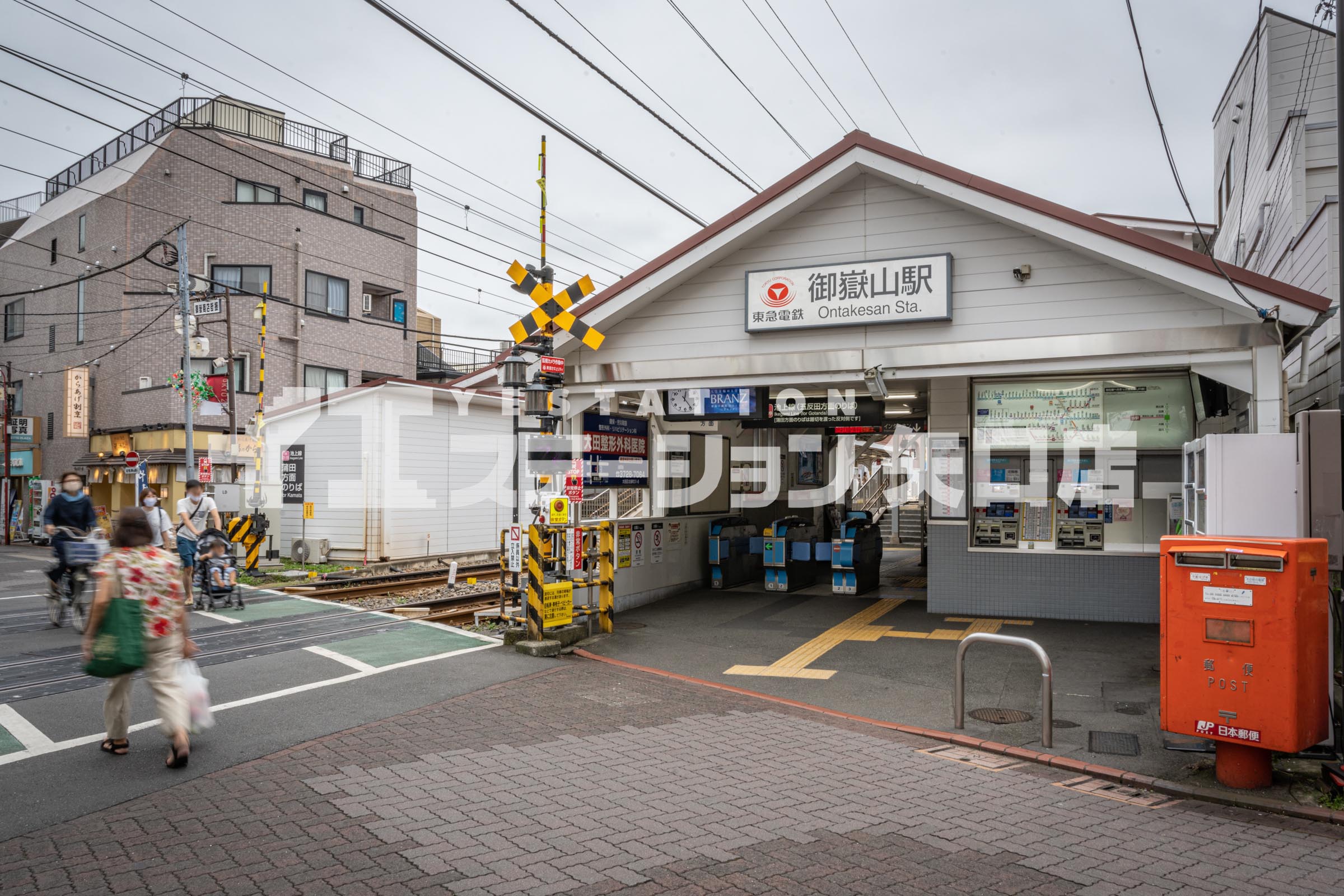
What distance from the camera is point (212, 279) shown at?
27.1m

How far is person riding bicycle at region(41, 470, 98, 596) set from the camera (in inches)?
443

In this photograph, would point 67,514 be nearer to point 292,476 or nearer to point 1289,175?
point 292,476

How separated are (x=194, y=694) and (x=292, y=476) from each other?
Result: 50.1 feet

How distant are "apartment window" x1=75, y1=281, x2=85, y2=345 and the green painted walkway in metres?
28.4

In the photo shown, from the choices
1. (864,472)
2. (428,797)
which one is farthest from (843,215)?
(864,472)

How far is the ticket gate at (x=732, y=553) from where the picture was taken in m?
15.5

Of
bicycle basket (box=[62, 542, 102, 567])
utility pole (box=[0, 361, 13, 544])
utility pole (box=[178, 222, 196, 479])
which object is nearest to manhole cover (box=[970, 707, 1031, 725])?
bicycle basket (box=[62, 542, 102, 567])

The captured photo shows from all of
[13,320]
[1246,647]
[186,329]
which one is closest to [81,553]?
[186,329]

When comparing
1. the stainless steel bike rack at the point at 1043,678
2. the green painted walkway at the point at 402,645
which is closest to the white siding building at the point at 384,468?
the green painted walkway at the point at 402,645

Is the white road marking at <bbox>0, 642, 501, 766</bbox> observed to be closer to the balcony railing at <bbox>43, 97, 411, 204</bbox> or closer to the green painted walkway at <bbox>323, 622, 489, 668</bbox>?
the green painted walkway at <bbox>323, 622, 489, 668</bbox>

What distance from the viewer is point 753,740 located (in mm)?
6902

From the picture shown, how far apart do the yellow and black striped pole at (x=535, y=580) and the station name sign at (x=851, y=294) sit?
12.5 ft

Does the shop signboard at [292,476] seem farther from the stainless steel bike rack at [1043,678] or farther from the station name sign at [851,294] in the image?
the stainless steel bike rack at [1043,678]

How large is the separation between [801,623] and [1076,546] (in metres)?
3.71
